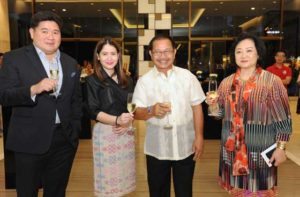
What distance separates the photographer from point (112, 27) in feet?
37.2

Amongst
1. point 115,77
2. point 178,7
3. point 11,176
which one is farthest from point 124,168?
point 178,7

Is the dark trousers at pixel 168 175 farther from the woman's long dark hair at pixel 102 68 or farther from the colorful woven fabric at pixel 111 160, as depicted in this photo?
the woman's long dark hair at pixel 102 68

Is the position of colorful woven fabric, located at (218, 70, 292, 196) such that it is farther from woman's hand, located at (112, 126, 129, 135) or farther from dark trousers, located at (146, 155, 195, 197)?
woman's hand, located at (112, 126, 129, 135)

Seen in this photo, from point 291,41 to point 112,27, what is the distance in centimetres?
649

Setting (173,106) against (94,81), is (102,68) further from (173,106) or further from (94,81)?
(173,106)

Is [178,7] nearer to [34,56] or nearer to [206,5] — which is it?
[206,5]

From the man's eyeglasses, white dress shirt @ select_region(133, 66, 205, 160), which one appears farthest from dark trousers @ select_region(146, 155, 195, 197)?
the man's eyeglasses

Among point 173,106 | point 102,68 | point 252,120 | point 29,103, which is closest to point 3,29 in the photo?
point 102,68

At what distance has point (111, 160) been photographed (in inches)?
95.7

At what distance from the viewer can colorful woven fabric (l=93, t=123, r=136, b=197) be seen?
7.94 feet

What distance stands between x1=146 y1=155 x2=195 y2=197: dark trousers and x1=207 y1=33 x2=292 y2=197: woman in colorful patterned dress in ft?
0.99

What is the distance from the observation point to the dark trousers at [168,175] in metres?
2.30

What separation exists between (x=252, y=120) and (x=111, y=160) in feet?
3.48

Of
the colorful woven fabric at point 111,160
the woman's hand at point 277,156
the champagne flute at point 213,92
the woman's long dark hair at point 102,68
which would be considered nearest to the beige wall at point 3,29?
the woman's long dark hair at point 102,68
